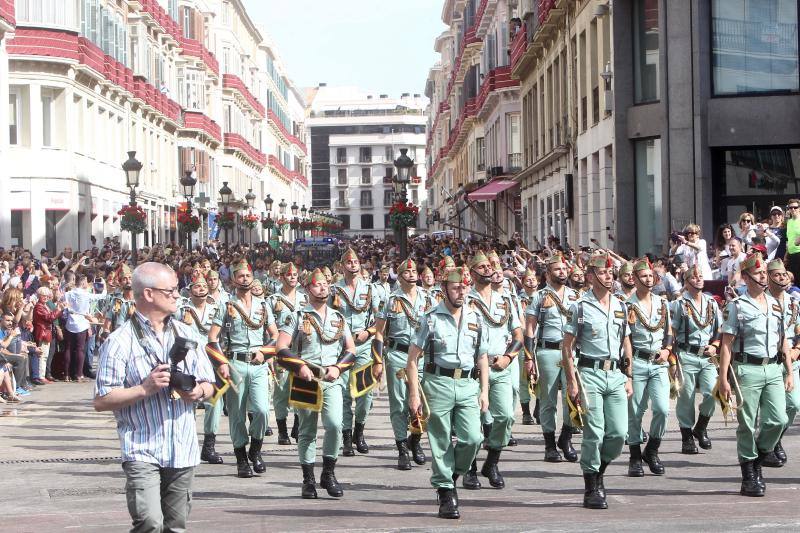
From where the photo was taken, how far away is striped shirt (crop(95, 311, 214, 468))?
6.72 metres

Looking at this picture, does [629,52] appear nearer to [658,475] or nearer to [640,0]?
[640,0]

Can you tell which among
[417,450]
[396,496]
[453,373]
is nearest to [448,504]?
[453,373]

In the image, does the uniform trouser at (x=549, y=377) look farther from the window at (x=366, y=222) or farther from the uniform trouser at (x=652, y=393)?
the window at (x=366, y=222)

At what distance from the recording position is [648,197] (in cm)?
2928

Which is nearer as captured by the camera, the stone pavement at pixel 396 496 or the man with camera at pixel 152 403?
the man with camera at pixel 152 403

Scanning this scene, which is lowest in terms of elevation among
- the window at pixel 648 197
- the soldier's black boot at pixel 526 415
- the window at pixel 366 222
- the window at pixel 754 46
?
the soldier's black boot at pixel 526 415

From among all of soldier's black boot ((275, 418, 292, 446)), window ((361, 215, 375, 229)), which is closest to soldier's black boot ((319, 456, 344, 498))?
soldier's black boot ((275, 418, 292, 446))

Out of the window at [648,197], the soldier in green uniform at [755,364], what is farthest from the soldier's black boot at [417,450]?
the window at [648,197]

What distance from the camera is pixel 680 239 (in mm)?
20516

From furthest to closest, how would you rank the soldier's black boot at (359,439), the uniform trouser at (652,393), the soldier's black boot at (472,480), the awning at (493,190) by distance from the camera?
the awning at (493,190) → the soldier's black boot at (359,439) → the uniform trouser at (652,393) → the soldier's black boot at (472,480)

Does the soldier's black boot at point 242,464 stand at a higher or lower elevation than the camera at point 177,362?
lower

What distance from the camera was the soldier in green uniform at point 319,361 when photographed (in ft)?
36.6

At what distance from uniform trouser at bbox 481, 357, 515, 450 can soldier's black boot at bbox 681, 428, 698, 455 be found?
224 cm

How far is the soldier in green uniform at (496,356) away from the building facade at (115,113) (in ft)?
82.1
